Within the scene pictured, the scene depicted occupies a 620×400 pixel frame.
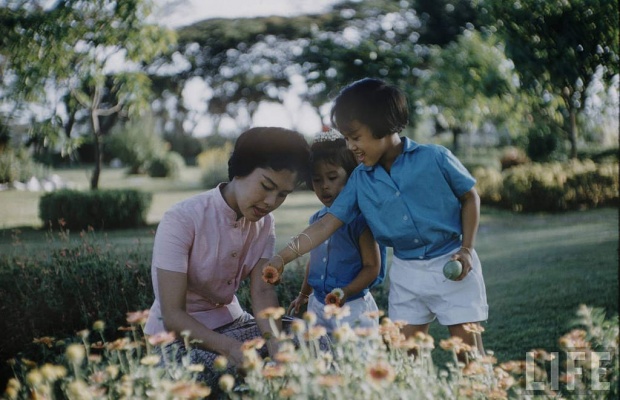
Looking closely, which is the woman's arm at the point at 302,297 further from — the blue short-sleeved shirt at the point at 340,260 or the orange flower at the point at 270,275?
the orange flower at the point at 270,275

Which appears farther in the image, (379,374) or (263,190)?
(263,190)

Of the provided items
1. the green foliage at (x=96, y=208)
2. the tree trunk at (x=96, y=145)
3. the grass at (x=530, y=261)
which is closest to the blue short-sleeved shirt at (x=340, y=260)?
the grass at (x=530, y=261)

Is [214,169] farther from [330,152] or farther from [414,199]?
[414,199]

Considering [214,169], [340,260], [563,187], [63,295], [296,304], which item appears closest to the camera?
[340,260]

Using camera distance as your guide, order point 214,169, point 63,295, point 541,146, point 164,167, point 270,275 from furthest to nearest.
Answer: point 164,167, point 541,146, point 214,169, point 63,295, point 270,275

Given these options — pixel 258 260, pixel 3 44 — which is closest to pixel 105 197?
pixel 3 44

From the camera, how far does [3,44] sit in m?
4.28

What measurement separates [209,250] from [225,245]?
0.22 ft

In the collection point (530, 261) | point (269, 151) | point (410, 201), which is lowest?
point (530, 261)

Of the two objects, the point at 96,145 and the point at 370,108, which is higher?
the point at 370,108

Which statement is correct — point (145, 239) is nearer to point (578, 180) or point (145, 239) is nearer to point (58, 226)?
point (58, 226)

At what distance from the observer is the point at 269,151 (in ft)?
7.94

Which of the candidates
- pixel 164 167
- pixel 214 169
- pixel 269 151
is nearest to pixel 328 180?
pixel 269 151

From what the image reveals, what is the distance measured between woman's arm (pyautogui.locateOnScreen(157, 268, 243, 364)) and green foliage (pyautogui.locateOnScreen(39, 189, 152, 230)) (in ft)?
16.6
